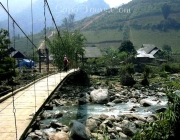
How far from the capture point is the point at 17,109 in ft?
21.3

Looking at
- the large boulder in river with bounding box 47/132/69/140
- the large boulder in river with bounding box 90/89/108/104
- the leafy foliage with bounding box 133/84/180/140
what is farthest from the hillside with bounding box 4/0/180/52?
the leafy foliage with bounding box 133/84/180/140

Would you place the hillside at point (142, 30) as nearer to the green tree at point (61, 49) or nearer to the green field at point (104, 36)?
the green field at point (104, 36)

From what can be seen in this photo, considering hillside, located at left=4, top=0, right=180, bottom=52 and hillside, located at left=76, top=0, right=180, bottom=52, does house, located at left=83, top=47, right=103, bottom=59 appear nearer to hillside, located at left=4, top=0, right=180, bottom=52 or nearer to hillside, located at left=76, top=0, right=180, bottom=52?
hillside, located at left=4, top=0, right=180, bottom=52

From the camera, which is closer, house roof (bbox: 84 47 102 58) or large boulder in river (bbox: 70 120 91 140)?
large boulder in river (bbox: 70 120 91 140)

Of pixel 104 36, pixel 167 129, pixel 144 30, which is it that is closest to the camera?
pixel 167 129

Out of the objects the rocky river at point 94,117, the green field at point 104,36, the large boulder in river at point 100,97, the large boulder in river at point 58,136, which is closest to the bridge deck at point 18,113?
the rocky river at point 94,117

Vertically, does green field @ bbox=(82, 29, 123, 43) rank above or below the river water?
above

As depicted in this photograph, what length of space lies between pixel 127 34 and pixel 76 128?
67092mm

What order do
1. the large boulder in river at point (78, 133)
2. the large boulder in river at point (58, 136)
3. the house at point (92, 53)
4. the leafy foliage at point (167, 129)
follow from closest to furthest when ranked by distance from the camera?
the leafy foliage at point (167, 129) → the large boulder in river at point (58, 136) → the large boulder in river at point (78, 133) → the house at point (92, 53)

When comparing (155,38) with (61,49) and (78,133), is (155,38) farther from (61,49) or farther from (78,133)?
(78,133)

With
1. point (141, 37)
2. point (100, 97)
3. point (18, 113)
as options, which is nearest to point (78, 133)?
point (18, 113)

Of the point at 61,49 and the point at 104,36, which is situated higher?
the point at 104,36

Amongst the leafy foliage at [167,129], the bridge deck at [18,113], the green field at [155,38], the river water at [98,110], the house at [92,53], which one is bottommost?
the river water at [98,110]

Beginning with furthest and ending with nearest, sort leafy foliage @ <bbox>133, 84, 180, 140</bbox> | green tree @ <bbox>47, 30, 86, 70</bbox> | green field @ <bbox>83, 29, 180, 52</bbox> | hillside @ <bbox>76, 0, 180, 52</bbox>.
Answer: hillside @ <bbox>76, 0, 180, 52</bbox> → green field @ <bbox>83, 29, 180, 52</bbox> → green tree @ <bbox>47, 30, 86, 70</bbox> → leafy foliage @ <bbox>133, 84, 180, 140</bbox>
